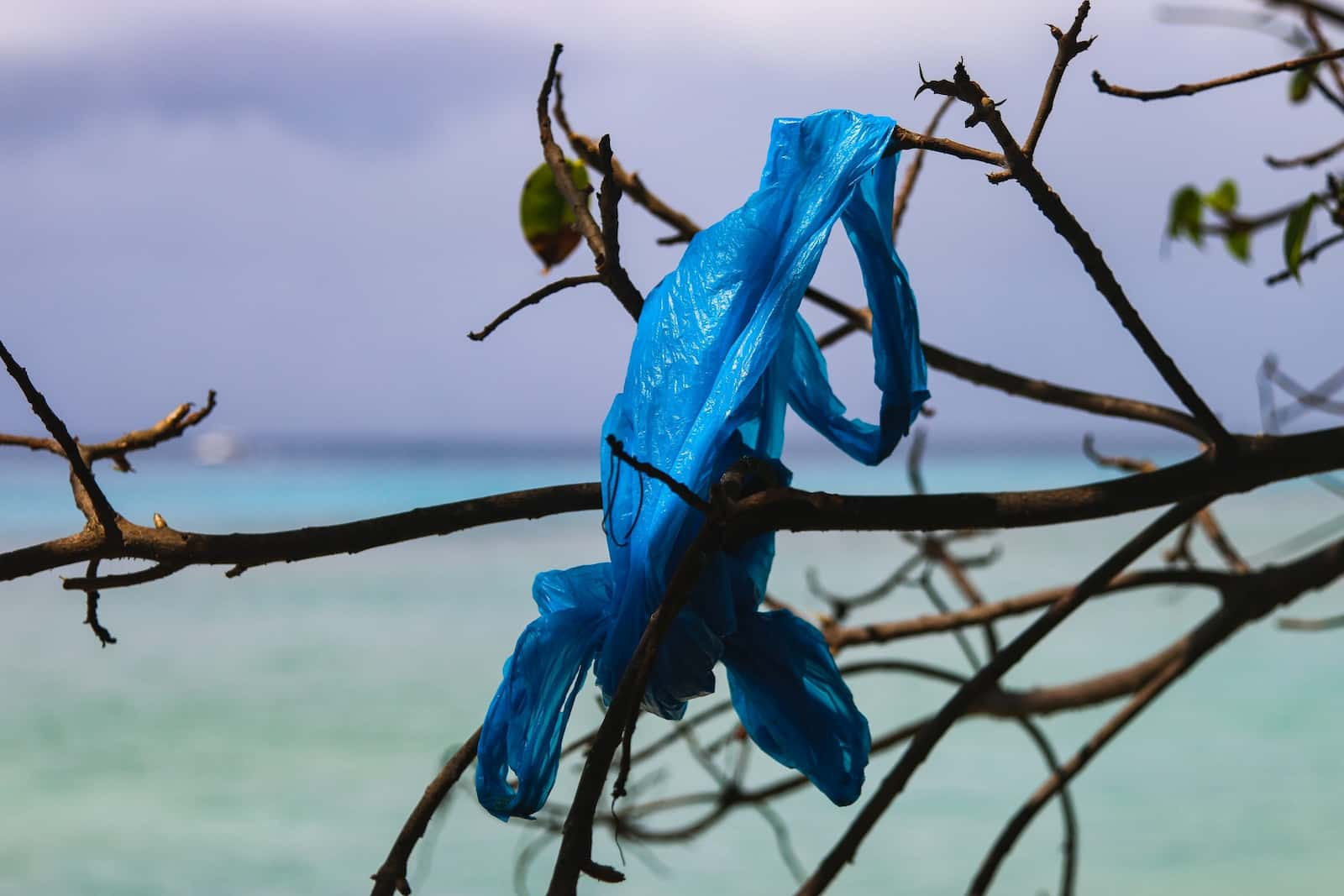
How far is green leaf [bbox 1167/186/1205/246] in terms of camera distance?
1.81m

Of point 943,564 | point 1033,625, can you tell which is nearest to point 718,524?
point 1033,625

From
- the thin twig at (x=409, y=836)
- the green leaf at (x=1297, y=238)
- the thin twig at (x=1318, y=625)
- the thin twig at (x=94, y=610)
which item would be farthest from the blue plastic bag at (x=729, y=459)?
the thin twig at (x=1318, y=625)

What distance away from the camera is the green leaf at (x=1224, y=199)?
185 centimetres

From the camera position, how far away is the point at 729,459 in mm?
742

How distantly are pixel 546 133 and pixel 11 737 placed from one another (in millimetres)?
6000

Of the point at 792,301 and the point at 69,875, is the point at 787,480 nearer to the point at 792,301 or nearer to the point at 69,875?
the point at 792,301

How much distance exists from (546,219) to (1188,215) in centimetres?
106

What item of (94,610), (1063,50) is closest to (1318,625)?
(1063,50)

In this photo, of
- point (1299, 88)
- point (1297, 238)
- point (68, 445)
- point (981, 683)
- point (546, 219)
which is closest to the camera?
point (68, 445)

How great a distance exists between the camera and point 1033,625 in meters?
0.88

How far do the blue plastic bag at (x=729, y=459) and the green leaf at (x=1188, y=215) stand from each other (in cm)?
115

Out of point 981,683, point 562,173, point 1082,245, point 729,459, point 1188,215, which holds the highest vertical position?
point 1188,215

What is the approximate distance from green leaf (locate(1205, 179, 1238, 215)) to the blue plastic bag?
1223mm

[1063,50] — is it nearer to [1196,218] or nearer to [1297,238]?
[1297,238]
